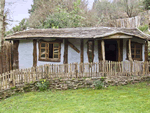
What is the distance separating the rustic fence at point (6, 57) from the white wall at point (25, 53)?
0.68 metres

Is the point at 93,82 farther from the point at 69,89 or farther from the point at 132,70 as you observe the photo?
the point at 132,70

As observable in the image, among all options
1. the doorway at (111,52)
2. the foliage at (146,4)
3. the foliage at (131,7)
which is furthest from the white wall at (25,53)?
the foliage at (131,7)

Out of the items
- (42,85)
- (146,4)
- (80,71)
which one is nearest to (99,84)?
(80,71)

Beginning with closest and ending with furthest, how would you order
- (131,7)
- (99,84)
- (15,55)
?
(99,84)
(15,55)
(131,7)

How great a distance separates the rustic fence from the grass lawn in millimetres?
4156

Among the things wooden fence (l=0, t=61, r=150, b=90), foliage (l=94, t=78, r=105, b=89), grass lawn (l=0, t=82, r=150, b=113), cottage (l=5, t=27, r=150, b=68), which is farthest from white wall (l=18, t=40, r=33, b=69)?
foliage (l=94, t=78, r=105, b=89)

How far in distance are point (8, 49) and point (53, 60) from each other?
133 inches

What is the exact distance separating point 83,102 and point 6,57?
7.47 meters

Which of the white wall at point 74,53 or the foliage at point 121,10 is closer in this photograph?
the white wall at point 74,53

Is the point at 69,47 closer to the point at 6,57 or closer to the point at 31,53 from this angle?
the point at 31,53

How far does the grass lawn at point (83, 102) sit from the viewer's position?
5891mm

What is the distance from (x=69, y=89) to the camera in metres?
9.09

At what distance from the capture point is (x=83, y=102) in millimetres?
6730

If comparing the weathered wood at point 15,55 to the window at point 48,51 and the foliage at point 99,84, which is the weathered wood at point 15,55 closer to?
the window at point 48,51
